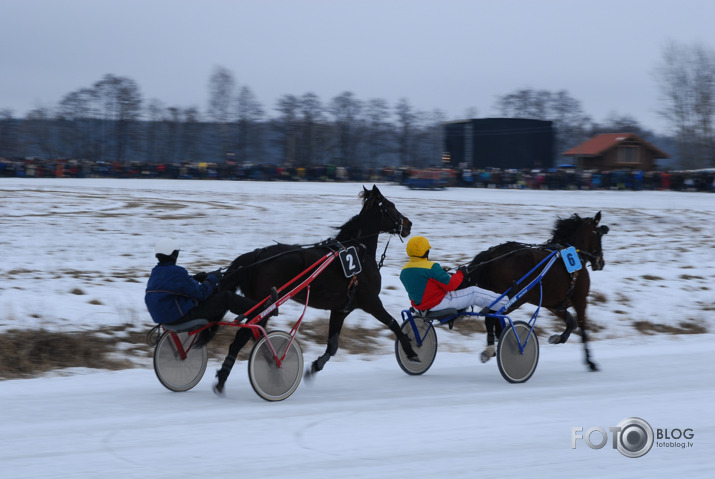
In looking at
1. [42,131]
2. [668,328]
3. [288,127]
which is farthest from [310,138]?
[668,328]

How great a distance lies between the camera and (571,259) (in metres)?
8.81

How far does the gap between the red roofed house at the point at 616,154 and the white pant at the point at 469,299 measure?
4214 centimetres

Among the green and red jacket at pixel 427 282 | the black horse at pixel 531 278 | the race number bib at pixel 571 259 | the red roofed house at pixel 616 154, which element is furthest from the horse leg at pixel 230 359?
the red roofed house at pixel 616 154

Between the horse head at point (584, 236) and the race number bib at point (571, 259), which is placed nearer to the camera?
the race number bib at point (571, 259)

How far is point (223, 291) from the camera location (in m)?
7.05

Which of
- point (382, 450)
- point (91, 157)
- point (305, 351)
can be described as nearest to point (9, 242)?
point (305, 351)

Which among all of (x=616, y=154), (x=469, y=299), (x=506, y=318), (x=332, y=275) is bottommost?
(x=506, y=318)

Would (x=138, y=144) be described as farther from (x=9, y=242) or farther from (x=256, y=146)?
(x=9, y=242)

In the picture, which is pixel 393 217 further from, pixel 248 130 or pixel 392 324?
pixel 248 130

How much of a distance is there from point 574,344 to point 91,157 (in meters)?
54.2

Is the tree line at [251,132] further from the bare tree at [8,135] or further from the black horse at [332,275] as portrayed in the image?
the black horse at [332,275]

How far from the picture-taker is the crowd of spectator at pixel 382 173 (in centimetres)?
3484

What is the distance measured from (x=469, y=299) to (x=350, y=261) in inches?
49.0

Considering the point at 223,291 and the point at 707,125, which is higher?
the point at 707,125
